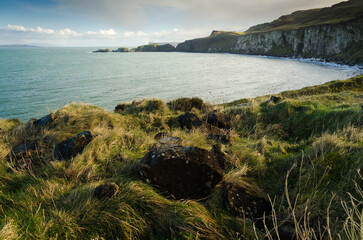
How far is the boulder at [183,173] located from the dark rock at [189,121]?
185 inches

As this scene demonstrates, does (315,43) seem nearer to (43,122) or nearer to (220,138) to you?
(220,138)

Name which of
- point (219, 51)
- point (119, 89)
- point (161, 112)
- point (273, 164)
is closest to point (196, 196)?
point (273, 164)

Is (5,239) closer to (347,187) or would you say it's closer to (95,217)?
(95,217)

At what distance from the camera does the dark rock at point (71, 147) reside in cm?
482

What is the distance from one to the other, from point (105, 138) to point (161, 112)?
209 inches

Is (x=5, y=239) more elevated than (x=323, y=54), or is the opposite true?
(x=323, y=54)

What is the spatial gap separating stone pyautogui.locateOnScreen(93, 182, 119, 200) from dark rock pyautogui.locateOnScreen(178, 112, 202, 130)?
5491 millimetres

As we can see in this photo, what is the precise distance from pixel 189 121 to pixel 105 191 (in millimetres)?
5988

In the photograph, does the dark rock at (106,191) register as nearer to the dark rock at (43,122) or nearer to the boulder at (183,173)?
the boulder at (183,173)

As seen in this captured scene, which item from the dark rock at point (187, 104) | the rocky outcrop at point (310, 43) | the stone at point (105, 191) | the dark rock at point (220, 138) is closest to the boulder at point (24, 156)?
Answer: the stone at point (105, 191)

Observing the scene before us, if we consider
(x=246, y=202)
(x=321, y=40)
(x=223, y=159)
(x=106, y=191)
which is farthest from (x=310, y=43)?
(x=106, y=191)

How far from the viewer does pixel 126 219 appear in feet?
8.75

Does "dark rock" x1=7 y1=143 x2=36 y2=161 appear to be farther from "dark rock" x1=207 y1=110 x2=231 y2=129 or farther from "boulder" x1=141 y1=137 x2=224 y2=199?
"dark rock" x1=207 y1=110 x2=231 y2=129

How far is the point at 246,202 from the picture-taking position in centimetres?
325
